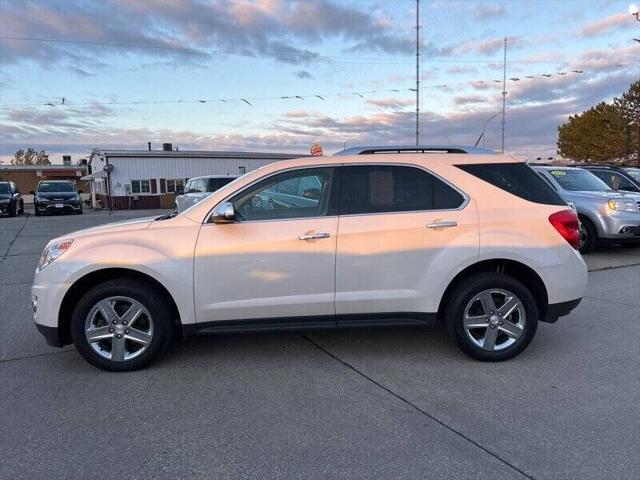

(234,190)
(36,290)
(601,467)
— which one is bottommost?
(601,467)

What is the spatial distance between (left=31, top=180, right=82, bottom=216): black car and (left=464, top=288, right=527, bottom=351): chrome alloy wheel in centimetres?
2545

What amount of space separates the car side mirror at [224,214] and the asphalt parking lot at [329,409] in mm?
1253

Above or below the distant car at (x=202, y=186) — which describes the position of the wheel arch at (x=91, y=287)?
below

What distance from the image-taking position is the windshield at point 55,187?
26359 millimetres

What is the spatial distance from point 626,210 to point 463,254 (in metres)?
7.07

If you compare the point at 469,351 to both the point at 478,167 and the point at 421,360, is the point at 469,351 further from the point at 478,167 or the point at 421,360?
the point at 478,167

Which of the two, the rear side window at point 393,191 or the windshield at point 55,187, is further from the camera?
the windshield at point 55,187

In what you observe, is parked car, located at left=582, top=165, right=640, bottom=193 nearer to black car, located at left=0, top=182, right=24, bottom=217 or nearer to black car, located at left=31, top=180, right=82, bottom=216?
black car, located at left=31, top=180, right=82, bottom=216

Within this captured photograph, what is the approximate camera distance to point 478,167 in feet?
14.8

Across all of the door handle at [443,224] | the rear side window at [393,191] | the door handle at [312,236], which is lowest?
the door handle at [312,236]

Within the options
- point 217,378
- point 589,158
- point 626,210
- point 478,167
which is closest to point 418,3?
point 626,210

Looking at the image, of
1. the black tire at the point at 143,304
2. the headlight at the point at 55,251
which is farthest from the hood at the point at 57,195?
the black tire at the point at 143,304

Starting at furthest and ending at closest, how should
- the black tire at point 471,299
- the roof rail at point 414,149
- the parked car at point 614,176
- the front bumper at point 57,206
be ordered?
the front bumper at point 57,206 → the parked car at point 614,176 → the roof rail at point 414,149 → the black tire at point 471,299

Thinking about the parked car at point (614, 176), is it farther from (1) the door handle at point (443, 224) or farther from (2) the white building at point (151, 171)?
(2) the white building at point (151, 171)
